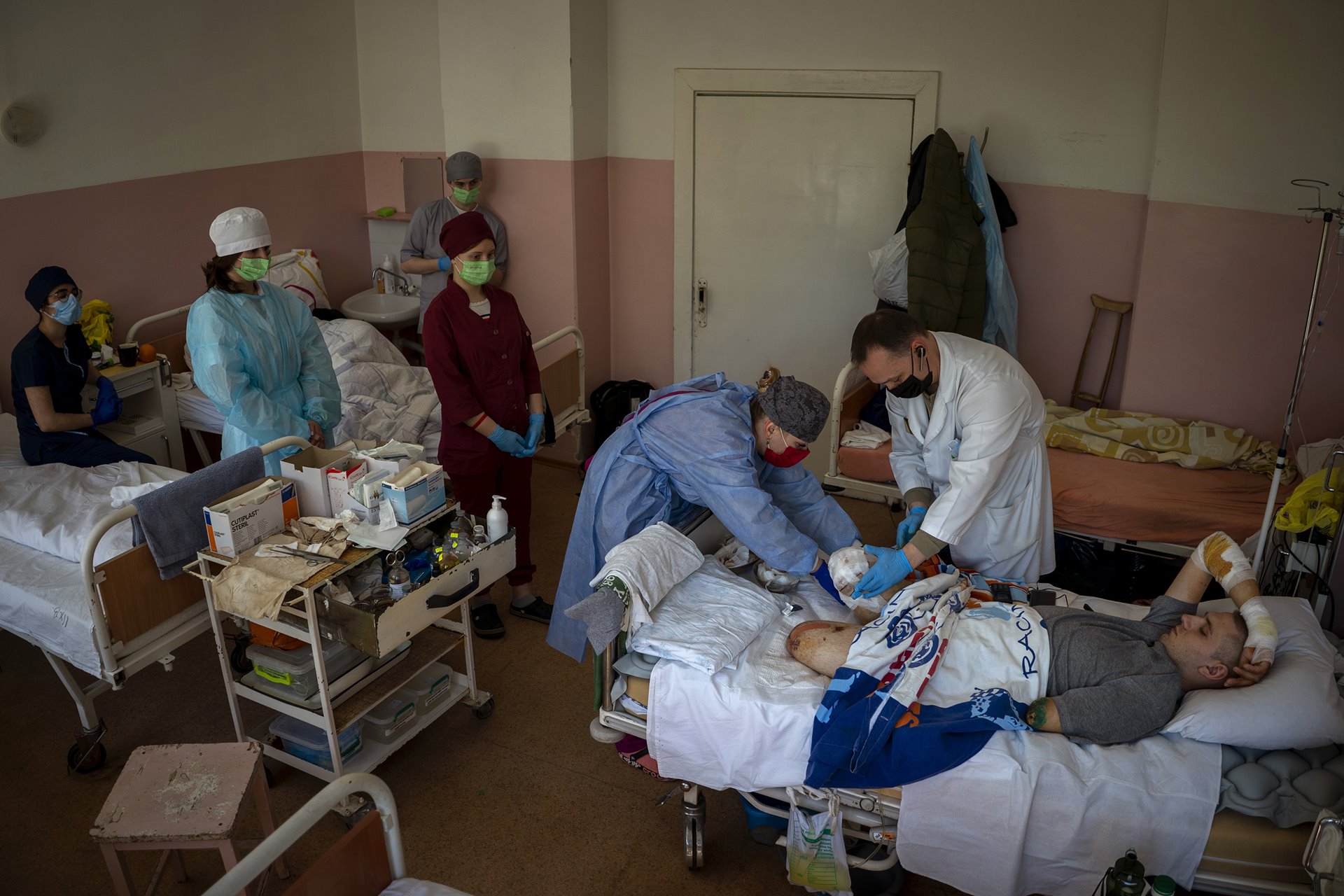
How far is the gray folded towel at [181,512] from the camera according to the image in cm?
276

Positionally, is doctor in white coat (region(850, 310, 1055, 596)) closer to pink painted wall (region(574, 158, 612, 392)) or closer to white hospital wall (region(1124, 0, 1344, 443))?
white hospital wall (region(1124, 0, 1344, 443))

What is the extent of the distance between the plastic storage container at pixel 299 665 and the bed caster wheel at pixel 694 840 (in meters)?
1.10

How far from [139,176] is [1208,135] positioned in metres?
4.89

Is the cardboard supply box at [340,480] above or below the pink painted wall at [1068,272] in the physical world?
below

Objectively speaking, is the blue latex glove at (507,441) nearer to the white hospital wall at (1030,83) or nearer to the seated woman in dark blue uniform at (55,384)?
the seated woman in dark blue uniform at (55,384)

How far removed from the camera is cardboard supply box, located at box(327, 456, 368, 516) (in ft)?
9.61

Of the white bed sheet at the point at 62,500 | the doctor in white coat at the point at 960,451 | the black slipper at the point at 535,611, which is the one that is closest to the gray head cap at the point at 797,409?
the doctor in white coat at the point at 960,451

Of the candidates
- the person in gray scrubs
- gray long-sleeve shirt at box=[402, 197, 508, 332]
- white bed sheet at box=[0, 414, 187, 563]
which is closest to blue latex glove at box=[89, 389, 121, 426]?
white bed sheet at box=[0, 414, 187, 563]

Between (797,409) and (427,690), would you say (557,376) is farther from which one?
(797,409)

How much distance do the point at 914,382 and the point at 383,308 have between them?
3834 mm

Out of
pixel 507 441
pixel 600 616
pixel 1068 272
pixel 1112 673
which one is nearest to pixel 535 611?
pixel 507 441

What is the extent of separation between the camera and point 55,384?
3799 millimetres

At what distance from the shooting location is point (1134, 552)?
3.83m

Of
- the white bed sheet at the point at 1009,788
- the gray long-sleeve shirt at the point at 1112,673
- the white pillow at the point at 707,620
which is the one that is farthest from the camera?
the white pillow at the point at 707,620
